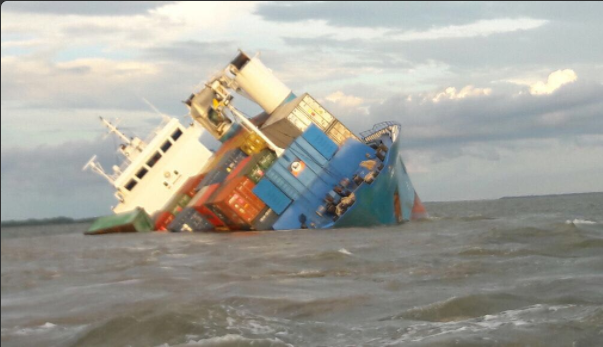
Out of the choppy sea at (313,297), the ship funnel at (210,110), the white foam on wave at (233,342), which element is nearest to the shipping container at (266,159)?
the ship funnel at (210,110)

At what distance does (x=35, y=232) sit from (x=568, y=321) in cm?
635

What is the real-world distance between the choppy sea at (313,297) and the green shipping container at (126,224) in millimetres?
26605

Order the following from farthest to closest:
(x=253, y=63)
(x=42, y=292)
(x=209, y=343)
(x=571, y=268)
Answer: (x=253, y=63), (x=571, y=268), (x=42, y=292), (x=209, y=343)

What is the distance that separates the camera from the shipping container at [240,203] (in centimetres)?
3262

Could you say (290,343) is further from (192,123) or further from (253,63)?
(192,123)

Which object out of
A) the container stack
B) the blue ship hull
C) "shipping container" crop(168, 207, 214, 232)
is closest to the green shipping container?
"shipping container" crop(168, 207, 214, 232)

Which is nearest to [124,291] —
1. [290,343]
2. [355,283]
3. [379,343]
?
[355,283]

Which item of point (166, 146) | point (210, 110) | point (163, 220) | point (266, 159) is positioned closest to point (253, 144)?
point (266, 159)

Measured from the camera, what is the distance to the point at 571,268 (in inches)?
525

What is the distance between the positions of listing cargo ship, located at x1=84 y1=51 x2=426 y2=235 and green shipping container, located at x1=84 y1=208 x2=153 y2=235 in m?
0.08

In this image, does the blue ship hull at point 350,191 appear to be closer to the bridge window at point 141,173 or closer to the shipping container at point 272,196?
the shipping container at point 272,196

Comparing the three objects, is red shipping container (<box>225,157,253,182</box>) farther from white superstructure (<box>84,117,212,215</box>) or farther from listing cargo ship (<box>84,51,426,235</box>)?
white superstructure (<box>84,117,212,215</box>)

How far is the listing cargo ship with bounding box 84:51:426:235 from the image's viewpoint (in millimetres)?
32656

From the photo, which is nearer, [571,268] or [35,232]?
[35,232]
